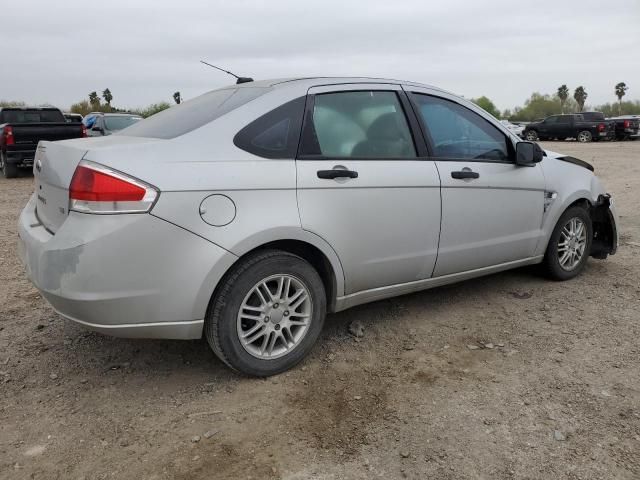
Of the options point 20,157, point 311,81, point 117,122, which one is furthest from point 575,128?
point 311,81

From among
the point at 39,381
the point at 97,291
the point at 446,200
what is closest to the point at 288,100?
the point at 446,200

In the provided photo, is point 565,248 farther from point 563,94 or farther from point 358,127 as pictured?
point 563,94

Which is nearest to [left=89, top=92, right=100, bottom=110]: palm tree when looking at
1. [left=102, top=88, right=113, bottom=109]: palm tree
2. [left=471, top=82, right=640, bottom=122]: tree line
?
[left=102, top=88, right=113, bottom=109]: palm tree

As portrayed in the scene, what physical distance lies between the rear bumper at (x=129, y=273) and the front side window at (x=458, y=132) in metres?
1.75

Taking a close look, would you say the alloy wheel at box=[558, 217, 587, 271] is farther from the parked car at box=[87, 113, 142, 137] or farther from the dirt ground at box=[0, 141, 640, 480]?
the parked car at box=[87, 113, 142, 137]

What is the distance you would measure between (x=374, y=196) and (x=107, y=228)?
154 centimetres

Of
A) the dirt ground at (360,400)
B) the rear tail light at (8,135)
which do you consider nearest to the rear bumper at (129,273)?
the dirt ground at (360,400)

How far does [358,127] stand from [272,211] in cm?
88

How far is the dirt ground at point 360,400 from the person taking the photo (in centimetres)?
253

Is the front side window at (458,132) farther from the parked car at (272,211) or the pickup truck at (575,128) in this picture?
the pickup truck at (575,128)

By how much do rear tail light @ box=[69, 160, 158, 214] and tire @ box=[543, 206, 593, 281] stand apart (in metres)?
3.37

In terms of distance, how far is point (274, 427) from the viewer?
2.81m

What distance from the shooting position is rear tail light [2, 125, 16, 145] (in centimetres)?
1255

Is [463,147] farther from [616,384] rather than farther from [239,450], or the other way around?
[239,450]
